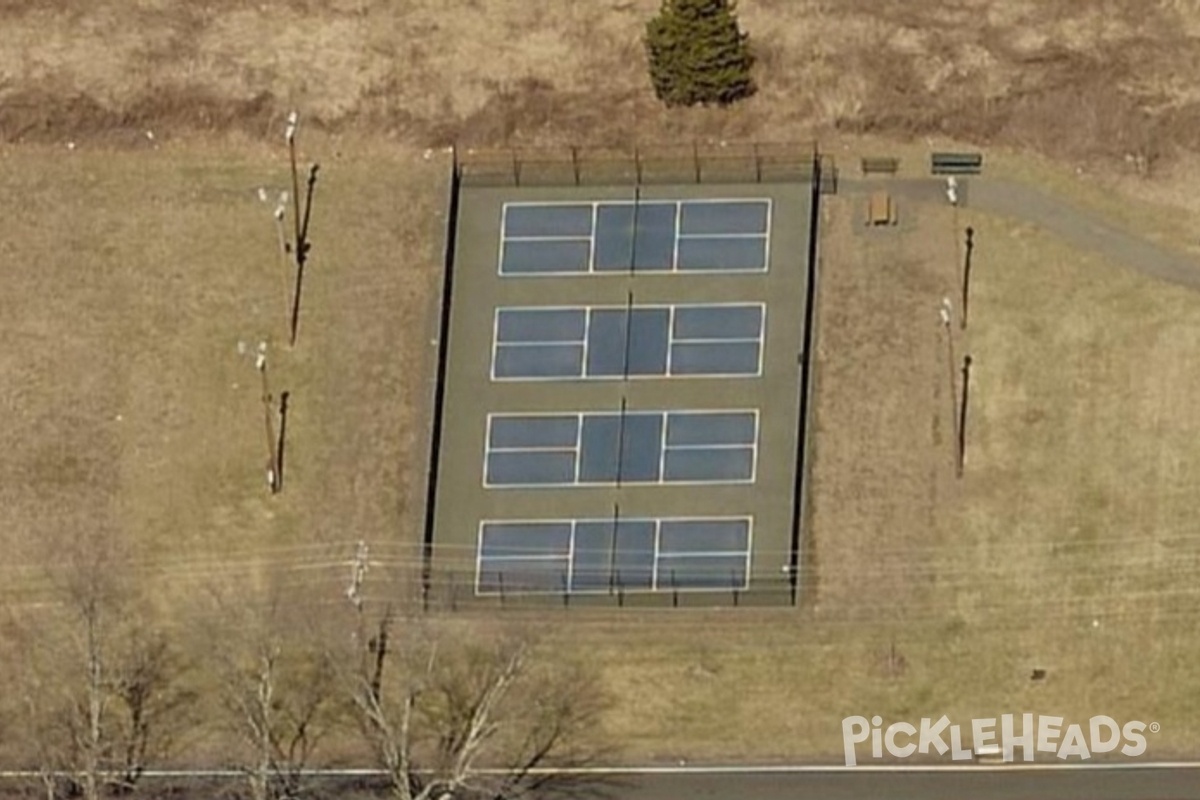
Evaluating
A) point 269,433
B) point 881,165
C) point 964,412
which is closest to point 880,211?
point 881,165

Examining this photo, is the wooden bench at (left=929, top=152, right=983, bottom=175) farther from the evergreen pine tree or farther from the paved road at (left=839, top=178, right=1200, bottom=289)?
the evergreen pine tree

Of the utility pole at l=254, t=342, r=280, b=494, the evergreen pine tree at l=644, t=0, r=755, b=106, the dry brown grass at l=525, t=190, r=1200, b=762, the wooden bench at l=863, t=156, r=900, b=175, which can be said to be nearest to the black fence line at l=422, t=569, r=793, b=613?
the dry brown grass at l=525, t=190, r=1200, b=762

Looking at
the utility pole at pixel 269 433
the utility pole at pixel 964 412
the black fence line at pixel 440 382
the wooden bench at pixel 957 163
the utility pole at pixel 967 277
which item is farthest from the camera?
the wooden bench at pixel 957 163

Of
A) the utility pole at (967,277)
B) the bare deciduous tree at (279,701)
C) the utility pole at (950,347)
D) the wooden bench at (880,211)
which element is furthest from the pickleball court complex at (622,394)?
the utility pole at (967,277)

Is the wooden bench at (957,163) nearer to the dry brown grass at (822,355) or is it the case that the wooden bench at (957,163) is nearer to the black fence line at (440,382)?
the dry brown grass at (822,355)

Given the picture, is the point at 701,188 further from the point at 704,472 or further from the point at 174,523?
the point at 174,523

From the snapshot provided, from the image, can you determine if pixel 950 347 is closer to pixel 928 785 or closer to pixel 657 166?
pixel 657 166
